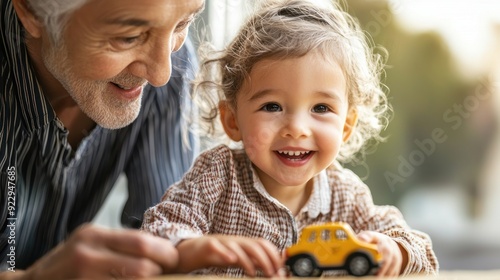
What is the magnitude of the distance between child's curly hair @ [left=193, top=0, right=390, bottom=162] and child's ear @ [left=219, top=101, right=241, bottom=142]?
2cm

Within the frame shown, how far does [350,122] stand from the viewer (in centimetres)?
161

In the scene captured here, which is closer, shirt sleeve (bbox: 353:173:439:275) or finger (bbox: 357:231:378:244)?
finger (bbox: 357:231:378:244)

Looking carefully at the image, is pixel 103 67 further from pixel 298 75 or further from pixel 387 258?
pixel 387 258

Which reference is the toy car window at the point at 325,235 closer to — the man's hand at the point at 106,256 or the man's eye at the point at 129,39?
the man's hand at the point at 106,256

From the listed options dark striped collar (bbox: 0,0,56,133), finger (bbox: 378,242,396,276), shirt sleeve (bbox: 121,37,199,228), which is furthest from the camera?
shirt sleeve (bbox: 121,37,199,228)

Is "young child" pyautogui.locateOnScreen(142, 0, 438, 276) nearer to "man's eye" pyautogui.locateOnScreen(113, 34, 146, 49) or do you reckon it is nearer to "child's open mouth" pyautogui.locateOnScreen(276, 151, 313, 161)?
"child's open mouth" pyautogui.locateOnScreen(276, 151, 313, 161)

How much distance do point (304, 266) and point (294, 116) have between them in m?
0.41

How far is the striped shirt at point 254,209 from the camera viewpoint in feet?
4.56

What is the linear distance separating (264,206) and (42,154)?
2.07 ft

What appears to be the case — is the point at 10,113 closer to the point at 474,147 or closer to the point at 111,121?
the point at 111,121

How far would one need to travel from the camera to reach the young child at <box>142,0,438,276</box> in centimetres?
142

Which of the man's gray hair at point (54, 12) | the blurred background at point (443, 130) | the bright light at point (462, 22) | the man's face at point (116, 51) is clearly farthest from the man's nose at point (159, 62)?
the bright light at point (462, 22)

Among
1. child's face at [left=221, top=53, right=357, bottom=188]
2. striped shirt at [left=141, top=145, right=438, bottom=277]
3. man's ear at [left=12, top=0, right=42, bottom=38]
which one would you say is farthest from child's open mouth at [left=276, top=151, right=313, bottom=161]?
man's ear at [left=12, top=0, right=42, bottom=38]

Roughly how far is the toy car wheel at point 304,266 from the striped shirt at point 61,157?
0.85 m
